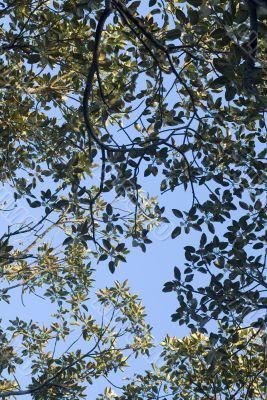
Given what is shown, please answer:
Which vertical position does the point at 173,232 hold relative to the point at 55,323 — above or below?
below

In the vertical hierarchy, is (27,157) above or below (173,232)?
above

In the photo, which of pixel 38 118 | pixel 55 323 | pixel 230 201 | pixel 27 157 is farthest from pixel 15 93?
pixel 55 323

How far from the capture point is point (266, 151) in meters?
5.58

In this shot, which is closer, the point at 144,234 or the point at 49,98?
the point at 144,234

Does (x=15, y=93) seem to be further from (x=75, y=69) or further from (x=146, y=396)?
(x=146, y=396)

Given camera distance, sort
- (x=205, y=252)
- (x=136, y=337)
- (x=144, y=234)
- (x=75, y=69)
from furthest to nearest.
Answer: (x=136, y=337) < (x=75, y=69) < (x=144, y=234) < (x=205, y=252)

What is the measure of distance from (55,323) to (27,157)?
2723 mm

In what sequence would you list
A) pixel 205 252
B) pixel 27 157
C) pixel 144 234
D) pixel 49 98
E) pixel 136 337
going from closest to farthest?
pixel 205 252 < pixel 144 234 < pixel 49 98 < pixel 27 157 < pixel 136 337

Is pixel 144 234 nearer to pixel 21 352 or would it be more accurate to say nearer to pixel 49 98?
pixel 49 98

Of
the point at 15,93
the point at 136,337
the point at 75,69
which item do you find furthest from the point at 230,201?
the point at 136,337

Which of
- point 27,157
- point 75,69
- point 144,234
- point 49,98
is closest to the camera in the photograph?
point 144,234

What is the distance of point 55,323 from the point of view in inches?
344

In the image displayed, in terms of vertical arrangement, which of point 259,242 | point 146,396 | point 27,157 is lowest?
point 146,396

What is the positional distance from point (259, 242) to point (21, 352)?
14.9 ft
